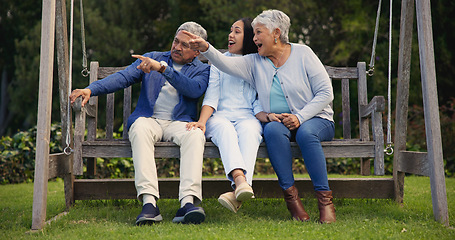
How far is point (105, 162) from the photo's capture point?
19.0 feet

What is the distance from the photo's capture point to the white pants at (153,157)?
2.88 metres

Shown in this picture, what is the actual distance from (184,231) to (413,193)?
8.45ft

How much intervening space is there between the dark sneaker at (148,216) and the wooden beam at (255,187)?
2.17ft

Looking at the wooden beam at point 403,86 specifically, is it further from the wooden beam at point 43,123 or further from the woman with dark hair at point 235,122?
the wooden beam at point 43,123

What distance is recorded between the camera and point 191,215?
2.80 meters

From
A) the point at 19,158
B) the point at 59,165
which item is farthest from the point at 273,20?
the point at 19,158

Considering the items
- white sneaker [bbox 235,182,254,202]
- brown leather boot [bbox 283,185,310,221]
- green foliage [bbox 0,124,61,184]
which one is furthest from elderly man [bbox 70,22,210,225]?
green foliage [bbox 0,124,61,184]

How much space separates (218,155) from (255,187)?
0.49 m

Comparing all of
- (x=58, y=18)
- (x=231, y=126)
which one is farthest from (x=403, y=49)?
(x=58, y=18)

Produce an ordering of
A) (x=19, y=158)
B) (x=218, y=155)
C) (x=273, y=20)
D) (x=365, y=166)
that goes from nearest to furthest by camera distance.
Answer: (x=218, y=155)
(x=273, y=20)
(x=365, y=166)
(x=19, y=158)

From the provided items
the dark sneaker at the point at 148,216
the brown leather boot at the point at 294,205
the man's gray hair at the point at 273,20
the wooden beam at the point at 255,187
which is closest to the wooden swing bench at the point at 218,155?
the wooden beam at the point at 255,187

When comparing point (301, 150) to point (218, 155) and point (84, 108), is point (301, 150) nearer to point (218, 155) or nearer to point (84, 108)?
point (218, 155)

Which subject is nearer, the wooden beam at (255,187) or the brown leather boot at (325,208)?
the brown leather boot at (325,208)

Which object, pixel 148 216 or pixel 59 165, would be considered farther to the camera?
pixel 59 165
